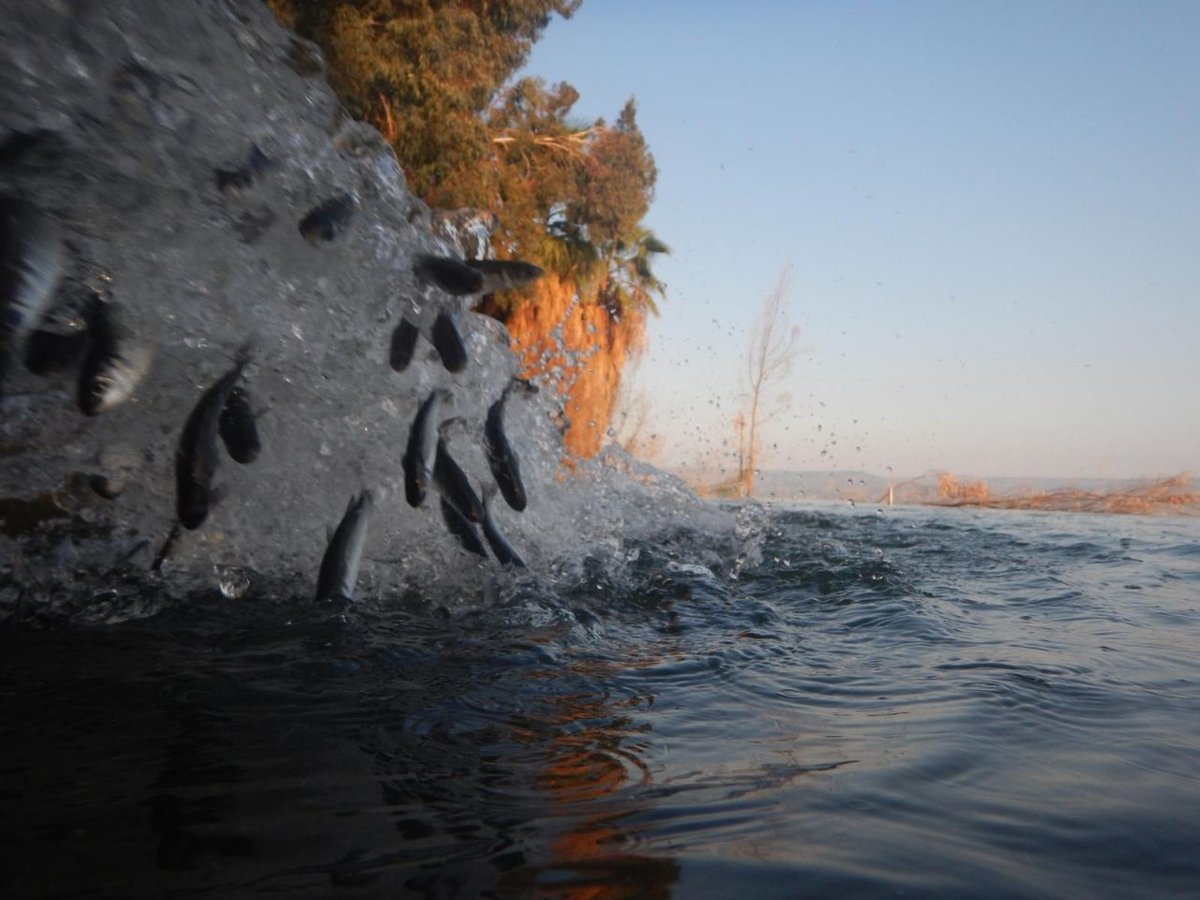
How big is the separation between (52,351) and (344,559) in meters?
1.05

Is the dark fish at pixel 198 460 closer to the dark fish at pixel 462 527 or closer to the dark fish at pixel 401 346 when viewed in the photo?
the dark fish at pixel 401 346

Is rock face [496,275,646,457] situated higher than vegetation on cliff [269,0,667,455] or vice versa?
vegetation on cliff [269,0,667,455]

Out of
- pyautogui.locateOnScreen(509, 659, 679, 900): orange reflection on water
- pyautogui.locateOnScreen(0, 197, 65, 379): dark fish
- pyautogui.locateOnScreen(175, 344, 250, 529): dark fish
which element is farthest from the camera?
pyautogui.locateOnScreen(175, 344, 250, 529): dark fish

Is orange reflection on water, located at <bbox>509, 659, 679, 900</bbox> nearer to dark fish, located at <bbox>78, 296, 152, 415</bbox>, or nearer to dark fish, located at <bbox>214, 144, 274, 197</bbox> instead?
dark fish, located at <bbox>78, 296, 152, 415</bbox>

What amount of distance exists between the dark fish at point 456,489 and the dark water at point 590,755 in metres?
0.41

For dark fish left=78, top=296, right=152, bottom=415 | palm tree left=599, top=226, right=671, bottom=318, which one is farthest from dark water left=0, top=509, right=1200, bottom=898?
palm tree left=599, top=226, right=671, bottom=318

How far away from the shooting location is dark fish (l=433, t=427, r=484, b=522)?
10.8 feet

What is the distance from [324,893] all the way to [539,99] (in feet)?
53.0

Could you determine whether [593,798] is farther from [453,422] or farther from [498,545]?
[453,422]

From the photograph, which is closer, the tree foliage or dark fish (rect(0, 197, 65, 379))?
dark fish (rect(0, 197, 65, 379))

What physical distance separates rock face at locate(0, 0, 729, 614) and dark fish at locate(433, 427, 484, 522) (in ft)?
2.10

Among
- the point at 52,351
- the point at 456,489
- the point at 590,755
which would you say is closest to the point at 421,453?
the point at 456,489

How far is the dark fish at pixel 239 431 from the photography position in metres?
2.75

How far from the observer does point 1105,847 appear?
4.12 ft
